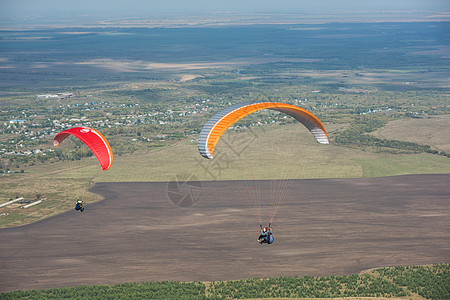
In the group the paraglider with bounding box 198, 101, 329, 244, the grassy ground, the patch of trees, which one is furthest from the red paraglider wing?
the patch of trees

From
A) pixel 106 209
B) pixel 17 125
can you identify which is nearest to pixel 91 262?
pixel 106 209

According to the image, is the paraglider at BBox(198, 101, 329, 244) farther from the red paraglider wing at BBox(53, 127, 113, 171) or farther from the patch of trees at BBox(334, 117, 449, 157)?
the patch of trees at BBox(334, 117, 449, 157)

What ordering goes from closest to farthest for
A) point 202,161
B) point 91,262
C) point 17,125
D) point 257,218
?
point 91,262 < point 257,218 < point 202,161 < point 17,125

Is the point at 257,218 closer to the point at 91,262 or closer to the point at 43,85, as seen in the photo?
the point at 91,262

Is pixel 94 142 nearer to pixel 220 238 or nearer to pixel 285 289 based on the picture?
pixel 220 238

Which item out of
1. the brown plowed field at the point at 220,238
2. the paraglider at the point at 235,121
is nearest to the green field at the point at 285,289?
the brown plowed field at the point at 220,238

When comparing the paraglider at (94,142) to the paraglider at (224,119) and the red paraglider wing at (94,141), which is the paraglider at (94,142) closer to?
the red paraglider wing at (94,141)

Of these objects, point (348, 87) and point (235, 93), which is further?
point (348, 87)

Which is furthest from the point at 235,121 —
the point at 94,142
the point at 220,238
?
the point at 220,238
